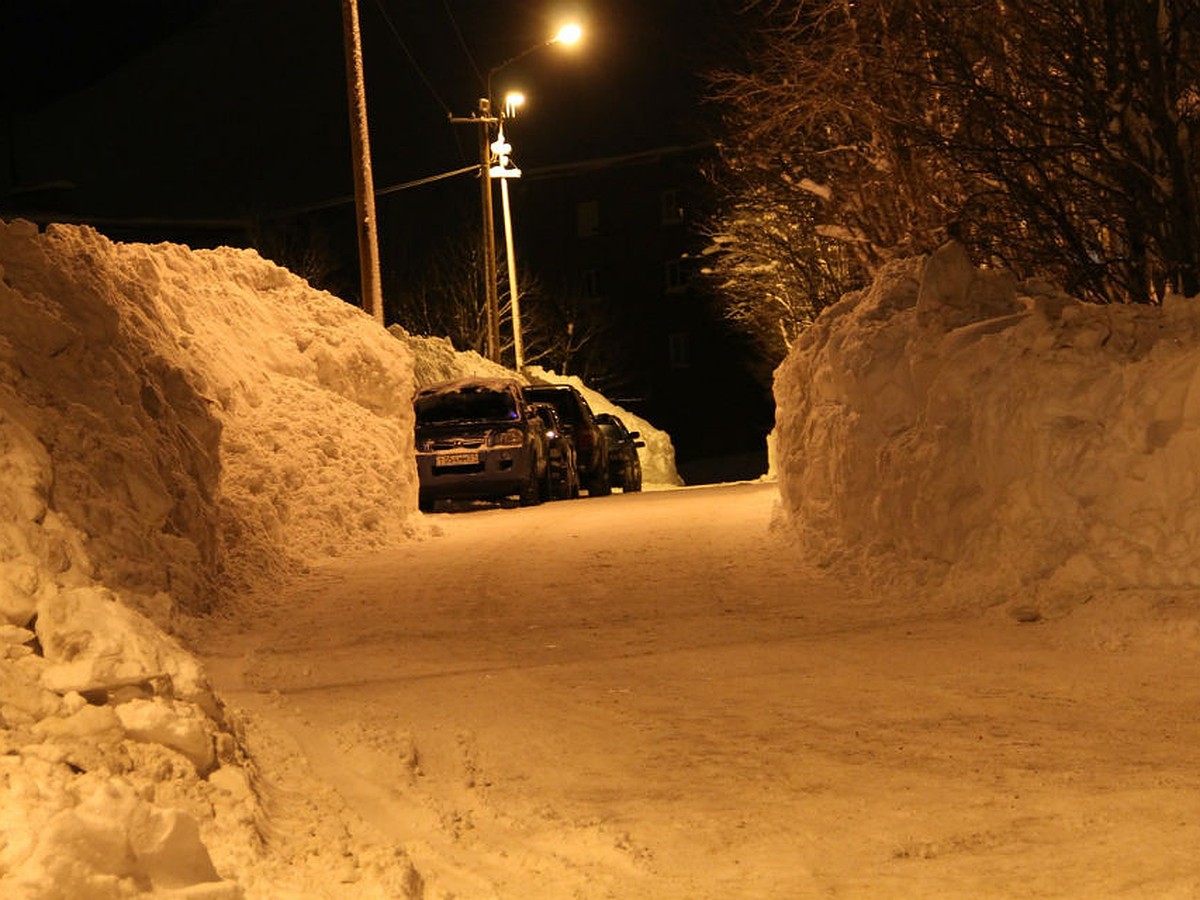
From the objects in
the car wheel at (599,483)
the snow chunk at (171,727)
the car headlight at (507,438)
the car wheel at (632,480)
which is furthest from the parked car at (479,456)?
the snow chunk at (171,727)

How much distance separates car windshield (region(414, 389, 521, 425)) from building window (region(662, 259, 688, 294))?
38622mm

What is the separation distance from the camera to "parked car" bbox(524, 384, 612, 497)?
28.5m

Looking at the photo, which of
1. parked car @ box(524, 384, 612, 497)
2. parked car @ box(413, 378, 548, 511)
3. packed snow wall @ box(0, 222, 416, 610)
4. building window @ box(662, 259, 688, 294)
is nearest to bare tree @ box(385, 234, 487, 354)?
building window @ box(662, 259, 688, 294)

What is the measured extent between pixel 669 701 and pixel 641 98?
5775cm

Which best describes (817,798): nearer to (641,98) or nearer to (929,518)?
(929,518)

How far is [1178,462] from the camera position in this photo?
9.83 m

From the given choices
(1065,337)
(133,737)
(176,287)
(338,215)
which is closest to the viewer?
(133,737)

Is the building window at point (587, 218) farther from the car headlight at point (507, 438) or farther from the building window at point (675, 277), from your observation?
the car headlight at point (507, 438)

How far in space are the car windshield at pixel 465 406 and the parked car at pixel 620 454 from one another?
8.30 m

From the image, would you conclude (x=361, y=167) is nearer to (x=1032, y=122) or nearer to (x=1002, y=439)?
(x=1032, y=122)

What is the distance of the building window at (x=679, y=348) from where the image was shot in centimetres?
6153

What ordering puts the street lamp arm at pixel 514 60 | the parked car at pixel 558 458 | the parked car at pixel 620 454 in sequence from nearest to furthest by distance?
the parked car at pixel 558 458
the street lamp arm at pixel 514 60
the parked car at pixel 620 454

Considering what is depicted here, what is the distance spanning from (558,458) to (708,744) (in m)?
17.6

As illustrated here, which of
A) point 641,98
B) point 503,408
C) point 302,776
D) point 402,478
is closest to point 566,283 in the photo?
point 641,98
